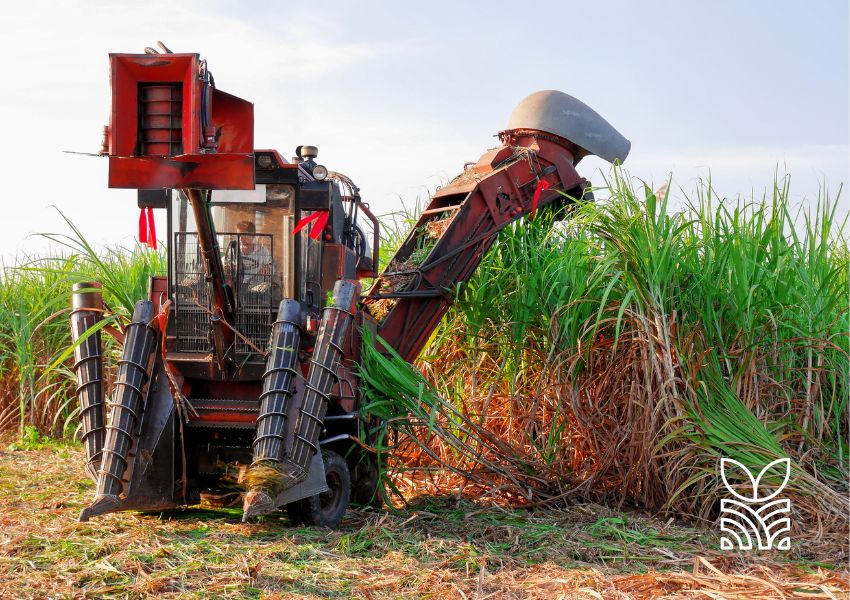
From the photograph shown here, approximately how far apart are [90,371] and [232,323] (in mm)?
1027

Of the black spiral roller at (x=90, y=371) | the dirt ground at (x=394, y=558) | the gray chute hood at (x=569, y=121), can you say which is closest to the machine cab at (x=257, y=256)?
the black spiral roller at (x=90, y=371)

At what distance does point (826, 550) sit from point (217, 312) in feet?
13.8

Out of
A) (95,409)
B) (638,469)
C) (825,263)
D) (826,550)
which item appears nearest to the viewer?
(826,550)

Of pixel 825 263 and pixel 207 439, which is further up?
pixel 825 263

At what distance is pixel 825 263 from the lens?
720 centimetres

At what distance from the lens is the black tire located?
5.95 m

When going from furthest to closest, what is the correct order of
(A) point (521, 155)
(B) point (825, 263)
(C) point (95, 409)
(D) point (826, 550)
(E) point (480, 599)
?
(A) point (521, 155) < (B) point (825, 263) < (C) point (95, 409) < (D) point (826, 550) < (E) point (480, 599)

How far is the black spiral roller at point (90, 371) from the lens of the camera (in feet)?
19.9

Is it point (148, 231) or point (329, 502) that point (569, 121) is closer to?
point (148, 231)

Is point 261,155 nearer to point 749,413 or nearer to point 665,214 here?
point 665,214

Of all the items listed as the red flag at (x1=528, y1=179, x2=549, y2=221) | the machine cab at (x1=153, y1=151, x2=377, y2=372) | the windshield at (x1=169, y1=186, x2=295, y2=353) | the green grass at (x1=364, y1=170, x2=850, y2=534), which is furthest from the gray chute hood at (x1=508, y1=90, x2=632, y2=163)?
the windshield at (x1=169, y1=186, x2=295, y2=353)

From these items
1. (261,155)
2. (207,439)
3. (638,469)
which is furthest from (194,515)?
(638,469)

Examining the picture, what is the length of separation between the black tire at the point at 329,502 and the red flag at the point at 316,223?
1531 millimetres

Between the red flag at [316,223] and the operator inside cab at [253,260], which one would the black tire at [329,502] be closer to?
the operator inside cab at [253,260]
